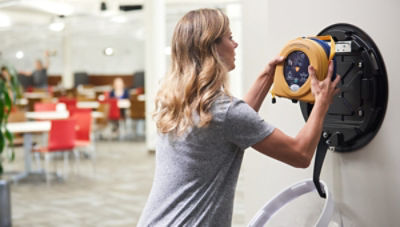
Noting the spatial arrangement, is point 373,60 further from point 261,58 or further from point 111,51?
point 111,51

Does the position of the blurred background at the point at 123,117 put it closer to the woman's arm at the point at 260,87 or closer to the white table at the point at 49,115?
the white table at the point at 49,115

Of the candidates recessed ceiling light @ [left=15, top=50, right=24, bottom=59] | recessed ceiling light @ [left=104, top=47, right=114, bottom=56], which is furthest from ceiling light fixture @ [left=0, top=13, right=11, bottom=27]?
recessed ceiling light @ [left=104, top=47, right=114, bottom=56]

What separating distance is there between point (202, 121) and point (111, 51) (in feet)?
56.2

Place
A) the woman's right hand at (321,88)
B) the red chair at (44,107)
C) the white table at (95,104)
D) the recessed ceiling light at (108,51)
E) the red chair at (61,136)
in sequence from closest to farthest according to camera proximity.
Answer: the woman's right hand at (321,88), the red chair at (61,136), the red chair at (44,107), the white table at (95,104), the recessed ceiling light at (108,51)

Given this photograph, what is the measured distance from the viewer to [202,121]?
162 centimetres

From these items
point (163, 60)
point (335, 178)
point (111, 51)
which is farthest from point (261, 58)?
point (111, 51)

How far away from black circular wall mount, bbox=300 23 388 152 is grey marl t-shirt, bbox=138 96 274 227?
40 cm

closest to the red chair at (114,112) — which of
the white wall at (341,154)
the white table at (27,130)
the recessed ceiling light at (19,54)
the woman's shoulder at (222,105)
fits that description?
the white table at (27,130)

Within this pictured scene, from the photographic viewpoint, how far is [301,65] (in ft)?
5.52

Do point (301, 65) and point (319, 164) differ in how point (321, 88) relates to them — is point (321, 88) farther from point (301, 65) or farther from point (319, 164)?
point (319, 164)

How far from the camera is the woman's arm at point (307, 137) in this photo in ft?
5.33

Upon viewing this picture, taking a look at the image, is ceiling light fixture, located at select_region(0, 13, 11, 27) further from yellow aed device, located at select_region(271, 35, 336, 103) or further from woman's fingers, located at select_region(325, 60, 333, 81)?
woman's fingers, located at select_region(325, 60, 333, 81)

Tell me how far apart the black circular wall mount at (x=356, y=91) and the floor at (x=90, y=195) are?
11.2ft

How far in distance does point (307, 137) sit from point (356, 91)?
0.34 meters
